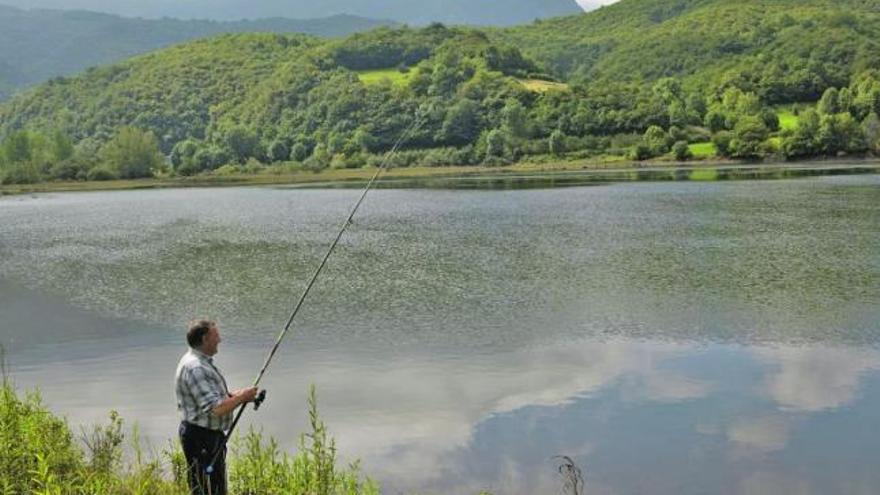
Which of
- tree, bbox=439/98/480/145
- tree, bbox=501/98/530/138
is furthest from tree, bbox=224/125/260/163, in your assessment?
tree, bbox=501/98/530/138

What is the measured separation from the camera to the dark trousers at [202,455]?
26.7ft

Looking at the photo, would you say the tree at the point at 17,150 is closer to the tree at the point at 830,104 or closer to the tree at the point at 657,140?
the tree at the point at 657,140

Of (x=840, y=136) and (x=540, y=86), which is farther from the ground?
(x=540, y=86)

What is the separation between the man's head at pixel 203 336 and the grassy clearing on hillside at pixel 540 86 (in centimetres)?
Result: 15157

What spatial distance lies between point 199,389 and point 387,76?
185 meters

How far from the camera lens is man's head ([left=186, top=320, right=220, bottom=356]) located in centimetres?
788

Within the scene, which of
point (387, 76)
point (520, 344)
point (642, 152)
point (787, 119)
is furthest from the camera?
point (387, 76)

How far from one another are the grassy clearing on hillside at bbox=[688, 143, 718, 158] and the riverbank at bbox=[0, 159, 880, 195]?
2729 millimetres

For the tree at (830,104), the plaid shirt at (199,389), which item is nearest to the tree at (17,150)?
the tree at (830,104)

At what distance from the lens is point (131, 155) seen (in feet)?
443

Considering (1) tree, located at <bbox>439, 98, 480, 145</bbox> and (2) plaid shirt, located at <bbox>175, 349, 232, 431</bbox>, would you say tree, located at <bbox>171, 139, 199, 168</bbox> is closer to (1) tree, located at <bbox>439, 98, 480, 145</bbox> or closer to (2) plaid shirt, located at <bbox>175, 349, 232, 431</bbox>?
(1) tree, located at <bbox>439, 98, 480, 145</bbox>

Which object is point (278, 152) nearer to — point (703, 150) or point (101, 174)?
point (101, 174)

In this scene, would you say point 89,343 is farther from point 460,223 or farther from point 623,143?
point 623,143

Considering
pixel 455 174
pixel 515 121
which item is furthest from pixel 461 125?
pixel 455 174
